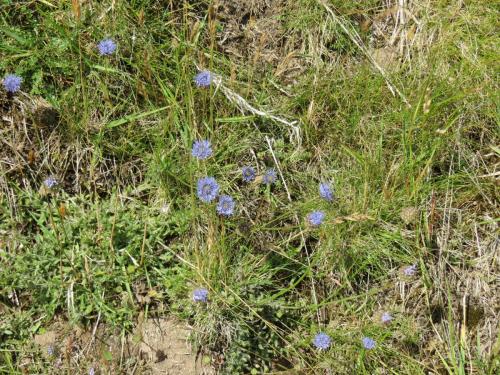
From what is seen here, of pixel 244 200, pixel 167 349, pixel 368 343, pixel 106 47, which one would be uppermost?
pixel 106 47

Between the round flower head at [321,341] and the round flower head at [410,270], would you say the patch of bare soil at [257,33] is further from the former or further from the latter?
the round flower head at [321,341]

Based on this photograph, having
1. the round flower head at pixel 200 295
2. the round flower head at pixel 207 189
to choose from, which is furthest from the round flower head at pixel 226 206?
the round flower head at pixel 200 295

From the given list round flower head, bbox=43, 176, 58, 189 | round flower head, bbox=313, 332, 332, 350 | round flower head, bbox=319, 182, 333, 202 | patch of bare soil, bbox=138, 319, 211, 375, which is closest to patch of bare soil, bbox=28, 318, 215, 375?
patch of bare soil, bbox=138, 319, 211, 375

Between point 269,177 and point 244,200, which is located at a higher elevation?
point 269,177

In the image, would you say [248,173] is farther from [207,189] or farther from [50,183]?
[50,183]

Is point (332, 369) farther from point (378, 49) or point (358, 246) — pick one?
point (378, 49)

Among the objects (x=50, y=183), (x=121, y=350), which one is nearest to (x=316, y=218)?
(x=121, y=350)
